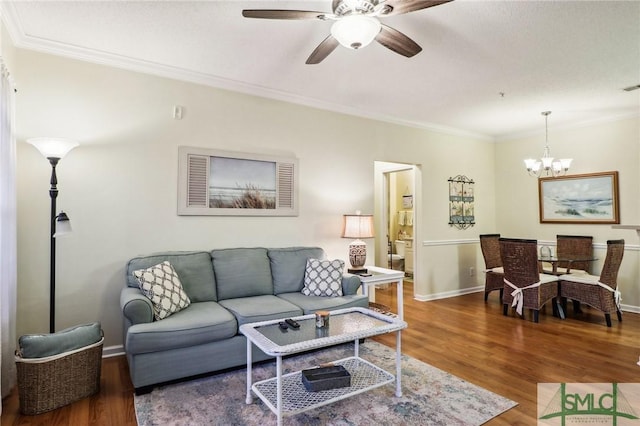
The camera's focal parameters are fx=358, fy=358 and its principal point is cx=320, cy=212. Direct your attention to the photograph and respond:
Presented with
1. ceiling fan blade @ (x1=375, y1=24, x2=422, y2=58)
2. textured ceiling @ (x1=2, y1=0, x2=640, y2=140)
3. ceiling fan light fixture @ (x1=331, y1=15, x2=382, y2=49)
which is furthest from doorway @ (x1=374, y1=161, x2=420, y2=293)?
ceiling fan light fixture @ (x1=331, y1=15, x2=382, y2=49)

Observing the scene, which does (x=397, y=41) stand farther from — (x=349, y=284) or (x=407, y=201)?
(x=407, y=201)

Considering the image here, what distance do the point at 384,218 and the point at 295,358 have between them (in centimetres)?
353

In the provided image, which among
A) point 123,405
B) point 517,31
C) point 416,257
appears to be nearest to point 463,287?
point 416,257

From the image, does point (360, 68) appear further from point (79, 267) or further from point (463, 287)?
point (463, 287)

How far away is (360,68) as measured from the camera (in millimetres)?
3375

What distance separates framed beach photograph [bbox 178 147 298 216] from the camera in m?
3.48

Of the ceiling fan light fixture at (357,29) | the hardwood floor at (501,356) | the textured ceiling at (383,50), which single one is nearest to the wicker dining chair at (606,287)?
the hardwood floor at (501,356)

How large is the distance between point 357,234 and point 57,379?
115 inches

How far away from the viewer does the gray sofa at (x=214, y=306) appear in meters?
2.46

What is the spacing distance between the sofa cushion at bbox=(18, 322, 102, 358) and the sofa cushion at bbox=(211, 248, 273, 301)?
1.05 m

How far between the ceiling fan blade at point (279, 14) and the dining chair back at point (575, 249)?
4.78 metres

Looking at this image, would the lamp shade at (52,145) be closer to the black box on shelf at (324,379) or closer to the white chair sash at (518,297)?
the black box on shelf at (324,379)

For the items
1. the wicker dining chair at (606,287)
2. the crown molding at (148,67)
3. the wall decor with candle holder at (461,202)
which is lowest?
the wicker dining chair at (606,287)

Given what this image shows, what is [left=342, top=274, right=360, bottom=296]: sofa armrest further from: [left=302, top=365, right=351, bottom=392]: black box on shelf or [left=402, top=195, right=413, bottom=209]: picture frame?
[left=402, top=195, right=413, bottom=209]: picture frame
